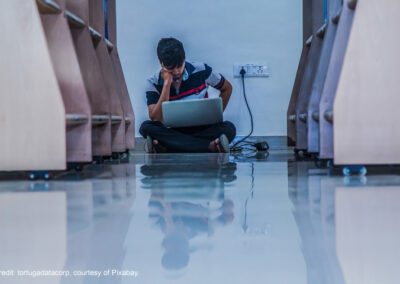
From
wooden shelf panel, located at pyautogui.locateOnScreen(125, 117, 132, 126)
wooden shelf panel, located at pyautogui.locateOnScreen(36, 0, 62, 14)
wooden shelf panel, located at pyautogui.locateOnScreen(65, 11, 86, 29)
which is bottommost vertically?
wooden shelf panel, located at pyautogui.locateOnScreen(125, 117, 132, 126)

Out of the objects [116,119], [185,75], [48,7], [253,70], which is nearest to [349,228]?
[48,7]

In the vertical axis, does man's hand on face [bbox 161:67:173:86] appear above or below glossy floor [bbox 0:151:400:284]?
above

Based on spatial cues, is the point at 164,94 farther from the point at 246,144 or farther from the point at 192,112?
the point at 246,144

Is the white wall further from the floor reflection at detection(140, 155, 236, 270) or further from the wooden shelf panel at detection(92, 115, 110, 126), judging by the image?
the floor reflection at detection(140, 155, 236, 270)

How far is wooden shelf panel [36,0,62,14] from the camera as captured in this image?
5.39 ft

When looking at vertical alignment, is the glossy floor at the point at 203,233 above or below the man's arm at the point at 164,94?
below

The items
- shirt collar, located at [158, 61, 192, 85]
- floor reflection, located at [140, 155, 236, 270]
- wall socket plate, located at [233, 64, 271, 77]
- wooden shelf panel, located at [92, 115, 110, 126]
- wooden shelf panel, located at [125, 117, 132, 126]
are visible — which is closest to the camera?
floor reflection, located at [140, 155, 236, 270]

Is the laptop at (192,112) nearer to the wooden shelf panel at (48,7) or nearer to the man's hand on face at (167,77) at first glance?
the man's hand on face at (167,77)

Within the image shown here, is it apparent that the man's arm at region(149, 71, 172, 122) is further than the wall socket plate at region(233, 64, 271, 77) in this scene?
No

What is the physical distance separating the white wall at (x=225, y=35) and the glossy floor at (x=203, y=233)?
2.82 metres

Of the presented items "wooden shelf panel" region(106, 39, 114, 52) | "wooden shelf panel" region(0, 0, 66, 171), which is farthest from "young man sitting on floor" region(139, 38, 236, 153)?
"wooden shelf panel" region(0, 0, 66, 171)

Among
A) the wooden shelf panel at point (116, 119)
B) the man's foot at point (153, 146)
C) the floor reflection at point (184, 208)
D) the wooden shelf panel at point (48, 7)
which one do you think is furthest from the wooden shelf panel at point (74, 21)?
the man's foot at point (153, 146)

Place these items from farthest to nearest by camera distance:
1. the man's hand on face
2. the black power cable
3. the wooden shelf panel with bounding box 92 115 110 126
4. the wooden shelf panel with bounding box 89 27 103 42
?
the black power cable
the man's hand on face
the wooden shelf panel with bounding box 89 27 103 42
the wooden shelf panel with bounding box 92 115 110 126

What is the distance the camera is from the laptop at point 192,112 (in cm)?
298
